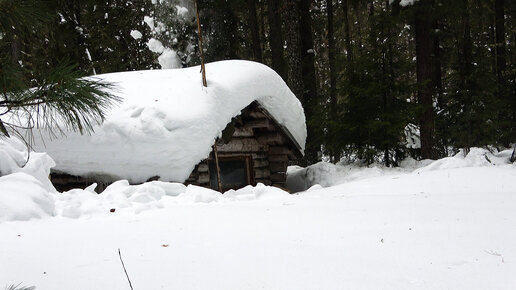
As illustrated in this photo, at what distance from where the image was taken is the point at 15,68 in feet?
6.85

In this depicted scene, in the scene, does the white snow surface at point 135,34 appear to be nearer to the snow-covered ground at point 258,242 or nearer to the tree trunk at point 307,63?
the tree trunk at point 307,63

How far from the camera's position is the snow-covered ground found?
1969mm

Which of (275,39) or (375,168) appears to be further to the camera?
(275,39)

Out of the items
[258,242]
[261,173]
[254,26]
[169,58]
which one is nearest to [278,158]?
[261,173]

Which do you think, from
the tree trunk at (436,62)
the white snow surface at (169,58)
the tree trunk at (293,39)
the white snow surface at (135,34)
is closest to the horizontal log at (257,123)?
the tree trunk at (293,39)

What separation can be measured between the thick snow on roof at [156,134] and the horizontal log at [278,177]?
263 cm

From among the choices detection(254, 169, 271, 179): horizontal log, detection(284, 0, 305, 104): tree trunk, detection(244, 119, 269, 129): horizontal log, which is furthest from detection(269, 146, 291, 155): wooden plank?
detection(284, 0, 305, 104): tree trunk

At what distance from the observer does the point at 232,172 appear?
30.2ft

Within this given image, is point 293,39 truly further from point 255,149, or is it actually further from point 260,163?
point 260,163

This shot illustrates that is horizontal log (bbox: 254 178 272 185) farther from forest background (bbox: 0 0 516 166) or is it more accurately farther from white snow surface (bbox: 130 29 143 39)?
white snow surface (bbox: 130 29 143 39)

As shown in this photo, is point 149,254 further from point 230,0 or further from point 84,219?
point 230,0

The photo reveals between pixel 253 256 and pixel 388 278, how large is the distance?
2.54 feet

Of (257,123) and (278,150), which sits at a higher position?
(257,123)

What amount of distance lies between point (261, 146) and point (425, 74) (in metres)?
4.59
